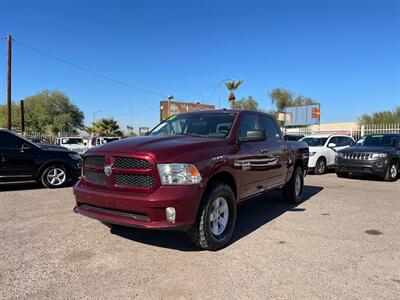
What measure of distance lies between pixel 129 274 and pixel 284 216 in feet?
11.7

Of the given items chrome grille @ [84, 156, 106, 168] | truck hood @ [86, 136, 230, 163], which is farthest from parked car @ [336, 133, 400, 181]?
chrome grille @ [84, 156, 106, 168]

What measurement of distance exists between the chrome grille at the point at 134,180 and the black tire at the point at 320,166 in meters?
11.3

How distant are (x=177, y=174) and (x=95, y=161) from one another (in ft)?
4.17

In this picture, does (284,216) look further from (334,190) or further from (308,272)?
(334,190)

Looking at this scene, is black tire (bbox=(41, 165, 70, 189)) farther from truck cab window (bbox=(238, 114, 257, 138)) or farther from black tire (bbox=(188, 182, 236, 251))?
black tire (bbox=(188, 182, 236, 251))

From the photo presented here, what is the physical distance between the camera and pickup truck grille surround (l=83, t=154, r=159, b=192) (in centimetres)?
414

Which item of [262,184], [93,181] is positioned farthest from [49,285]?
[262,184]

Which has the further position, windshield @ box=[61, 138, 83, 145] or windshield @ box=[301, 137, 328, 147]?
windshield @ box=[61, 138, 83, 145]

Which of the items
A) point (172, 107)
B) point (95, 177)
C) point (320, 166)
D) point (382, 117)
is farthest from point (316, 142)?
point (382, 117)

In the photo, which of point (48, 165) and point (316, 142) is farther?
point (316, 142)

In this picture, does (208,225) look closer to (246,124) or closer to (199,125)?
(199,125)

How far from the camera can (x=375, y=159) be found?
39.3 ft

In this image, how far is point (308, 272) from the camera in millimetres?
3959

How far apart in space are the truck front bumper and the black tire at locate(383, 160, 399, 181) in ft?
32.8
